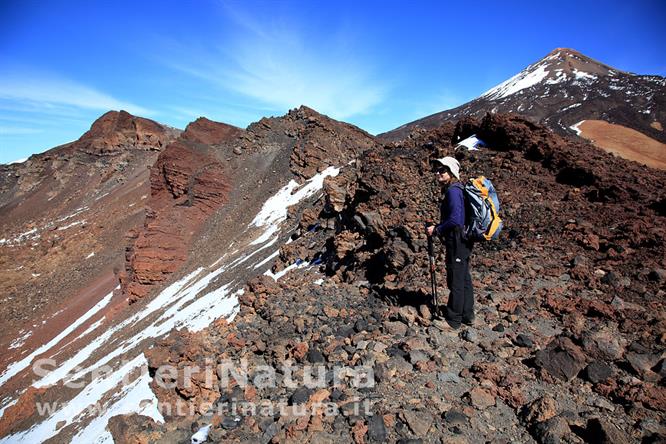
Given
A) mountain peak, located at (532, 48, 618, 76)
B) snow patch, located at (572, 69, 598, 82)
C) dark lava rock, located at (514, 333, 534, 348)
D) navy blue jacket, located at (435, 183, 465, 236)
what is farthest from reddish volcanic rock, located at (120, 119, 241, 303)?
mountain peak, located at (532, 48, 618, 76)

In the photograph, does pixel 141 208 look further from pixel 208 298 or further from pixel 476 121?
pixel 476 121

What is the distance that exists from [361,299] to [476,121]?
697 cm

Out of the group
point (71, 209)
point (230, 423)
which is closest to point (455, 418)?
point (230, 423)

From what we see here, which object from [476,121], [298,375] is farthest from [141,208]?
[298,375]

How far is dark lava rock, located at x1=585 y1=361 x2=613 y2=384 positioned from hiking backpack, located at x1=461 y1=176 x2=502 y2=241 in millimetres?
1438

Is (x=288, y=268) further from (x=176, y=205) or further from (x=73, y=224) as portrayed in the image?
(x=73, y=224)

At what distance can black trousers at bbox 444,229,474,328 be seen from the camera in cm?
396

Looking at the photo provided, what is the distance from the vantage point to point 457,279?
3.97 metres

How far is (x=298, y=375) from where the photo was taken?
3705 mm

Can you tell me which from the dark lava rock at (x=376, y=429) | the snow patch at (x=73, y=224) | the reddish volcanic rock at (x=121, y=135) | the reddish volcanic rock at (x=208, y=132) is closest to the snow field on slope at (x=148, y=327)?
the dark lava rock at (x=376, y=429)

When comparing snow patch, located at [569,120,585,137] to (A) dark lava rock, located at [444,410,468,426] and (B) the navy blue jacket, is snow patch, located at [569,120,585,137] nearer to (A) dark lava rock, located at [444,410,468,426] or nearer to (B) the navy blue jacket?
(B) the navy blue jacket

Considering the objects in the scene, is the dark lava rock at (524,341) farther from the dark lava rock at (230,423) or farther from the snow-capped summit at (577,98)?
the snow-capped summit at (577,98)

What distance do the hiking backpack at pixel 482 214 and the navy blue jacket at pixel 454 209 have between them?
0.30 feet

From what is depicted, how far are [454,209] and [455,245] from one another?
409mm
